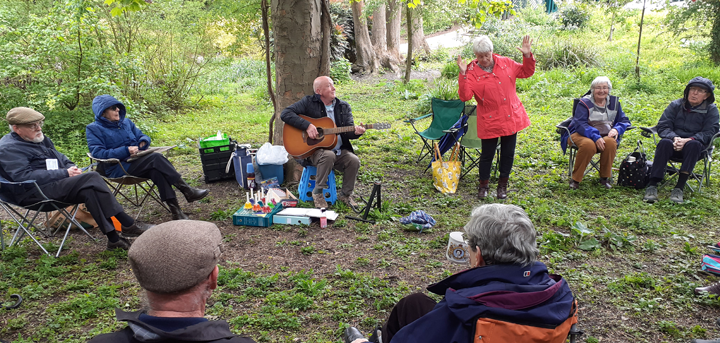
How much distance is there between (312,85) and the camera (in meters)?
5.27

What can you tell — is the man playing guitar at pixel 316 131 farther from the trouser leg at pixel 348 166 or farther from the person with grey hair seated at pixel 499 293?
the person with grey hair seated at pixel 499 293

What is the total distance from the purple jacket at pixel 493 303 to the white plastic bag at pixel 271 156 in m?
3.85

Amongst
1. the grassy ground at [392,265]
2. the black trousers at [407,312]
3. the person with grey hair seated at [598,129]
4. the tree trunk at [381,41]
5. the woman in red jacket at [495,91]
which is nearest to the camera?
the black trousers at [407,312]

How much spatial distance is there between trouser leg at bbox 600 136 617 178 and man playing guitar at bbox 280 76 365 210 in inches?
108

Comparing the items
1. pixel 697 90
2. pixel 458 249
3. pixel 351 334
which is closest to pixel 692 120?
pixel 697 90

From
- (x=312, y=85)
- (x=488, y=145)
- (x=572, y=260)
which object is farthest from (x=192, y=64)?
(x=572, y=260)

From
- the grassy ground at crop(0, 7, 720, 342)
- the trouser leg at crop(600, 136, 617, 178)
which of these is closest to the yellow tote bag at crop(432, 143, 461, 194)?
the grassy ground at crop(0, 7, 720, 342)

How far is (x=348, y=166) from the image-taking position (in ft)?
15.9

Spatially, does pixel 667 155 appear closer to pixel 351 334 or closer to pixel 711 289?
pixel 711 289

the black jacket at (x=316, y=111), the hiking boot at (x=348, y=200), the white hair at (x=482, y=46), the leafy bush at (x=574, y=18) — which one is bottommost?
the hiking boot at (x=348, y=200)

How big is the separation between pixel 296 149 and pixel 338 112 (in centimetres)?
60

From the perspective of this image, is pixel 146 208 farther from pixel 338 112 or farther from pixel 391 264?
pixel 391 264

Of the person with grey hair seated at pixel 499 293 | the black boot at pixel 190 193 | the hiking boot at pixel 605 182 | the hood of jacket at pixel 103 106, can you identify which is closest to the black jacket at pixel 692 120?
the hiking boot at pixel 605 182

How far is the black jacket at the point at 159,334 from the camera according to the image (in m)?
1.25
